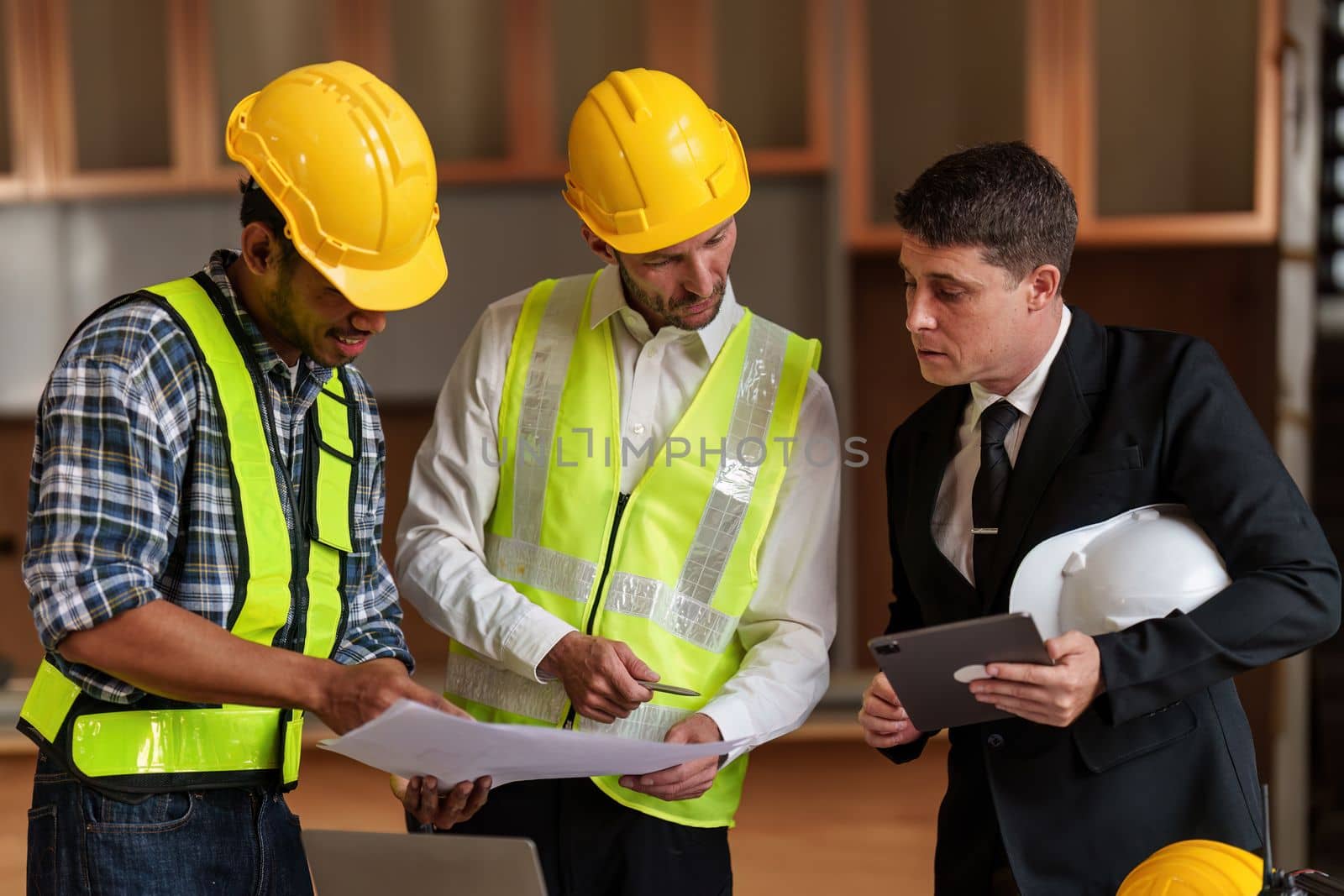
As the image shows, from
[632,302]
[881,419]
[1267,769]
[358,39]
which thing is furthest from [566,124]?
[1267,769]

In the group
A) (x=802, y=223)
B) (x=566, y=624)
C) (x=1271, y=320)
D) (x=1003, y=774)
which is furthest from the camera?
(x=1271, y=320)

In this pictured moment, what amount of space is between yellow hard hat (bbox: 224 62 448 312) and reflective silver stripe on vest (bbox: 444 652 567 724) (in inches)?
23.9

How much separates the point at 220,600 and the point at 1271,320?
3694 millimetres

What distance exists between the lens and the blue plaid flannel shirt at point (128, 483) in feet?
3.97

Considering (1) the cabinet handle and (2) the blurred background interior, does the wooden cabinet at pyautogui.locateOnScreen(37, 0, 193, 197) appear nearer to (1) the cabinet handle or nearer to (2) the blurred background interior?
(2) the blurred background interior

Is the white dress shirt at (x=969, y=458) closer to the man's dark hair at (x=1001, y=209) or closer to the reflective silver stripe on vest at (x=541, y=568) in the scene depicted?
the man's dark hair at (x=1001, y=209)

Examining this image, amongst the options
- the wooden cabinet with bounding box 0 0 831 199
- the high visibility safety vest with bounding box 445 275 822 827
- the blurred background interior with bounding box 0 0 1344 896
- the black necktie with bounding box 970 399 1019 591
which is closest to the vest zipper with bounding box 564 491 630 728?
the high visibility safety vest with bounding box 445 275 822 827

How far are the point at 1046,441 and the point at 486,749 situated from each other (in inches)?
28.3

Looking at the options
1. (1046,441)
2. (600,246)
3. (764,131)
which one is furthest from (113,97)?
(1046,441)

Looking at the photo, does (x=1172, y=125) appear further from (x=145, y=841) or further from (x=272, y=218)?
(x=145, y=841)

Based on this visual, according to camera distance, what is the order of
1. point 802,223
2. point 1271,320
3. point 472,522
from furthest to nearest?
point 1271,320, point 802,223, point 472,522

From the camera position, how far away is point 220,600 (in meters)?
1.34

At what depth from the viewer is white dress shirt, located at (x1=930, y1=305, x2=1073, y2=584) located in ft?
5.23

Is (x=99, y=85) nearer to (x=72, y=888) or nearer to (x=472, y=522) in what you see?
(x=472, y=522)
